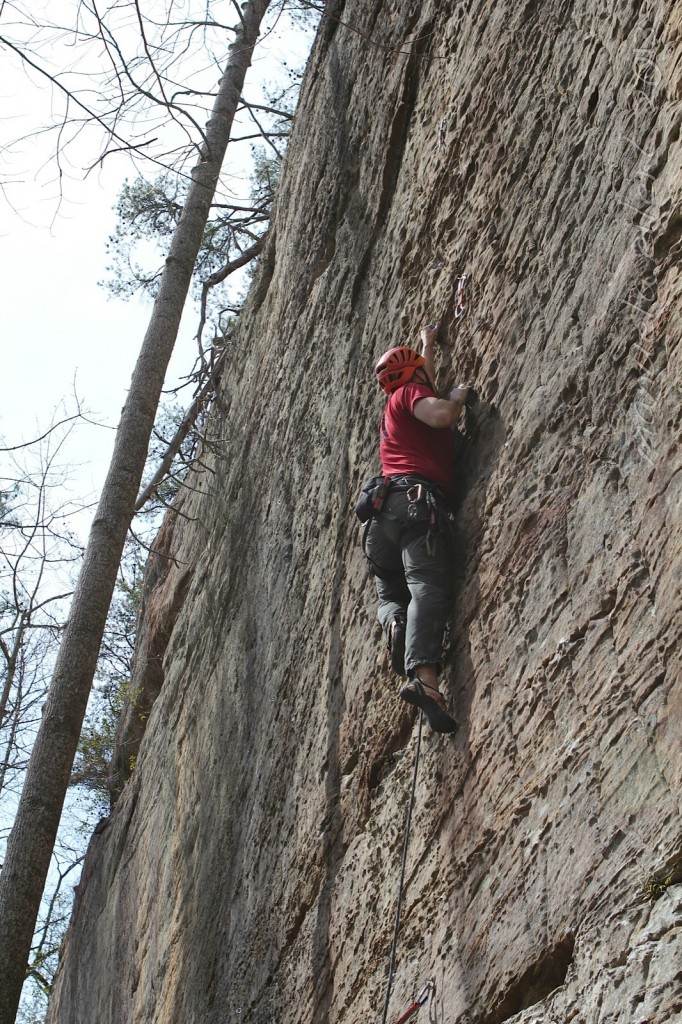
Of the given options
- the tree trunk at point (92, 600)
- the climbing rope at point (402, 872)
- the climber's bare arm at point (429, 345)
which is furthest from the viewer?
the tree trunk at point (92, 600)

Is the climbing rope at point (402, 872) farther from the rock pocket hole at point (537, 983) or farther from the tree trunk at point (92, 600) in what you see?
the tree trunk at point (92, 600)

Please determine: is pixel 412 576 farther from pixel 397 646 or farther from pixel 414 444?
pixel 414 444

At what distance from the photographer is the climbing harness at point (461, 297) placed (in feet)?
15.4

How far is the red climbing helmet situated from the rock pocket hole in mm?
2526

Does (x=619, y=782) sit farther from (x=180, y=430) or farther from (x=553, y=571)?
(x=180, y=430)

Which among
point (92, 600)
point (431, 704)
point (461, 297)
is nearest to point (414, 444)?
point (461, 297)

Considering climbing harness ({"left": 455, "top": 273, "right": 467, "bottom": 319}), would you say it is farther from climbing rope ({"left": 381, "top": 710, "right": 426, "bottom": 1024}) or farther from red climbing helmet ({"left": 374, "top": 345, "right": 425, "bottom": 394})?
climbing rope ({"left": 381, "top": 710, "right": 426, "bottom": 1024})

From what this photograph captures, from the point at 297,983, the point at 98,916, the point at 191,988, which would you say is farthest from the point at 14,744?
the point at 297,983

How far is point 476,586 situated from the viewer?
4020 mm

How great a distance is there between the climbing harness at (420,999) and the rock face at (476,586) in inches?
1.6

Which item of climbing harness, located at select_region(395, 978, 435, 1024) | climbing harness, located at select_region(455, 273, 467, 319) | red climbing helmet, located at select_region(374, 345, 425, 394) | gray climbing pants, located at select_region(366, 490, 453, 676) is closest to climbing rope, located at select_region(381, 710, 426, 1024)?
climbing harness, located at select_region(395, 978, 435, 1024)

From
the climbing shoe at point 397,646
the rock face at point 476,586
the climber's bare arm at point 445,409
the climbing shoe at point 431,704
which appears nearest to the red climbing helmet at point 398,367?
the rock face at point 476,586

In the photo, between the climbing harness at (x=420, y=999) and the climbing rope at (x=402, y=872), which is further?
the climbing rope at (x=402, y=872)

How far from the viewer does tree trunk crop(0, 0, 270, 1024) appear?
21.2ft
